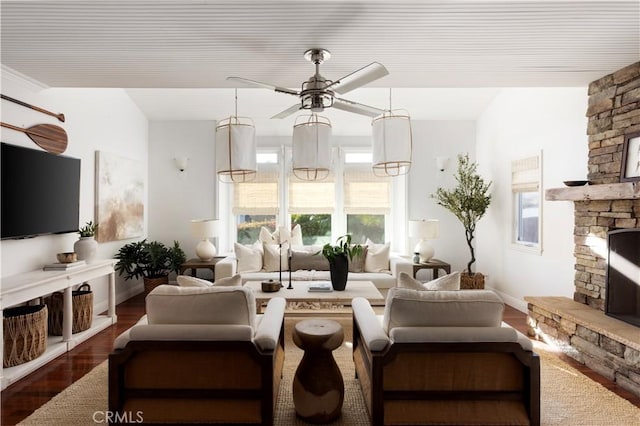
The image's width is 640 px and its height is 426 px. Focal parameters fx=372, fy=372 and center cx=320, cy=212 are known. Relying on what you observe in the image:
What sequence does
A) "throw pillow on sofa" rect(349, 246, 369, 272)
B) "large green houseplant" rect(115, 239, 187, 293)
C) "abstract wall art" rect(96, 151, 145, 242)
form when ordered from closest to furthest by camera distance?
"abstract wall art" rect(96, 151, 145, 242) < "large green houseplant" rect(115, 239, 187, 293) < "throw pillow on sofa" rect(349, 246, 369, 272)

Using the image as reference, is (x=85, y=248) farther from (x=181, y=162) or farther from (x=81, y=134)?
(x=181, y=162)

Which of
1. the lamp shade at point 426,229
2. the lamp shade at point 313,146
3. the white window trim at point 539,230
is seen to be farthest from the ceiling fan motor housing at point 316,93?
the white window trim at point 539,230

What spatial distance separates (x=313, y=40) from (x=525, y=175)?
130 inches

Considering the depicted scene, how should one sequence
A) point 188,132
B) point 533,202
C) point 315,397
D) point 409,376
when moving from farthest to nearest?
point 188,132 → point 533,202 → point 315,397 → point 409,376

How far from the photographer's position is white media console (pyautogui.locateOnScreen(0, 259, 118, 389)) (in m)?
2.70

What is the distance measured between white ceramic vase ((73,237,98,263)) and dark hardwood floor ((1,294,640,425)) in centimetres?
79

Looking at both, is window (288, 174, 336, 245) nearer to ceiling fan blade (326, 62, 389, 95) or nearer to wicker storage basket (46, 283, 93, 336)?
wicker storage basket (46, 283, 93, 336)

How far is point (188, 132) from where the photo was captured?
18.8ft

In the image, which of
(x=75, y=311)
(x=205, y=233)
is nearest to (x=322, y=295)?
(x=205, y=233)

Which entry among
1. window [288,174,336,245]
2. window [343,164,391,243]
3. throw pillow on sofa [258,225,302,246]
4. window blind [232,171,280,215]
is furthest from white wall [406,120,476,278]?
window blind [232,171,280,215]

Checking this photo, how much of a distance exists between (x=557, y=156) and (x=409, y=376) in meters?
3.33

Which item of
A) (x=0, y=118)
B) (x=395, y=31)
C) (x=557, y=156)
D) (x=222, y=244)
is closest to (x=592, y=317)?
(x=557, y=156)

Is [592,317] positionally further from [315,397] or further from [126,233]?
[126,233]

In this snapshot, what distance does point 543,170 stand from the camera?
4.26 meters
